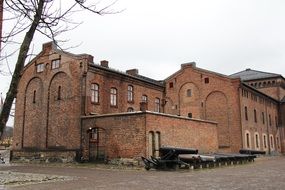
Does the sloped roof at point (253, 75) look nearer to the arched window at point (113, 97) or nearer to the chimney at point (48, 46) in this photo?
the arched window at point (113, 97)

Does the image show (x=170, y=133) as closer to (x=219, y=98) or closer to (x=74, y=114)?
(x=74, y=114)

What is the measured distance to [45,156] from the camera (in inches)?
1148

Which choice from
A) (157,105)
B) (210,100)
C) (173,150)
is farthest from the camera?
(210,100)

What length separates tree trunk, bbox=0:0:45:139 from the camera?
4761 mm

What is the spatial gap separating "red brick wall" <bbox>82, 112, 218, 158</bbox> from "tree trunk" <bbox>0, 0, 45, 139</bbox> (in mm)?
18906

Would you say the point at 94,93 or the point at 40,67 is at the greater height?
the point at 40,67

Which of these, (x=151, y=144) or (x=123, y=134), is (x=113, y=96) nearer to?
(x=123, y=134)

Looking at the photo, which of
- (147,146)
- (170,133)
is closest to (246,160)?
(170,133)

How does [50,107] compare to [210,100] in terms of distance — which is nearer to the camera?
[50,107]

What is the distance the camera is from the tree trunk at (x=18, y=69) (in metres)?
4.76

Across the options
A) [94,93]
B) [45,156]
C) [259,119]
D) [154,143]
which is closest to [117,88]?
[94,93]

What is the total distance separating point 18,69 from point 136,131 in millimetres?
19379

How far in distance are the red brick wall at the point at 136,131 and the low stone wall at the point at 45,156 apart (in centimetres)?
142

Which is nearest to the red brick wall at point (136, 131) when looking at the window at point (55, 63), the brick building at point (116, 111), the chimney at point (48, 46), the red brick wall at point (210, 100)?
the brick building at point (116, 111)
